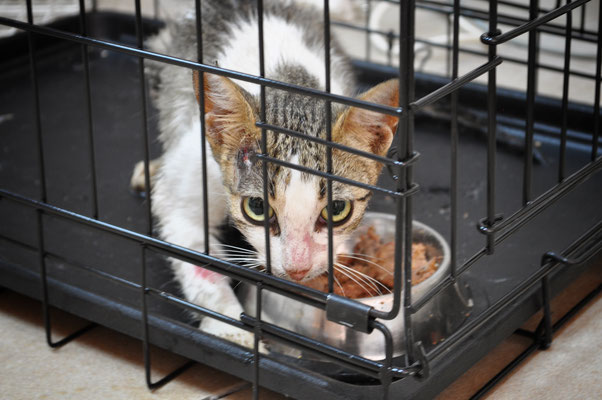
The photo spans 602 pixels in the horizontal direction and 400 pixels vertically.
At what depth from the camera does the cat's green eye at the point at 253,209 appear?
1317 millimetres

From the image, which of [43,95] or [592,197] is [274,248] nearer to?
[592,197]

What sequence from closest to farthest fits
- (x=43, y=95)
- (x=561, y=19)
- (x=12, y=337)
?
1. (x=12, y=337)
2. (x=43, y=95)
3. (x=561, y=19)

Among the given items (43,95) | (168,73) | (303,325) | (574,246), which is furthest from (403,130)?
(43,95)

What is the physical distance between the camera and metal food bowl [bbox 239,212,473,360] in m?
1.33

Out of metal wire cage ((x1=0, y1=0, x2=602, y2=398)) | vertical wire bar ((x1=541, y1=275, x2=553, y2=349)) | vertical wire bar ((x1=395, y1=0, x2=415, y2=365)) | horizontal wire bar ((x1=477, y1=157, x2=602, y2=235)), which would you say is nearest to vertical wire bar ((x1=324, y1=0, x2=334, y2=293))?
metal wire cage ((x1=0, y1=0, x2=602, y2=398))

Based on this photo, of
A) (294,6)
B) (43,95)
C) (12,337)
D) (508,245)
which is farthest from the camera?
(43,95)

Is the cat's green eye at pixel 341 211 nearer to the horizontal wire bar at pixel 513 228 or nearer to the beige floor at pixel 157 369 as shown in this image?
the horizontal wire bar at pixel 513 228

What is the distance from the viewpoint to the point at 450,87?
1.02 meters

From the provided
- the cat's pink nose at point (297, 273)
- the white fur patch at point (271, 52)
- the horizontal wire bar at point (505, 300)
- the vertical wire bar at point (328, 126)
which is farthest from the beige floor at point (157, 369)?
the white fur patch at point (271, 52)

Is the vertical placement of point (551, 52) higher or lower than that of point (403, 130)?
lower

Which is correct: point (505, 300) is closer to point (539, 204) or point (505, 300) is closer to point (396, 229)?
point (539, 204)

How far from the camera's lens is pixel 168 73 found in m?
1.89

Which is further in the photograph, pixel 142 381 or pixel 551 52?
pixel 551 52

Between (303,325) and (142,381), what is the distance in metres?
0.29
